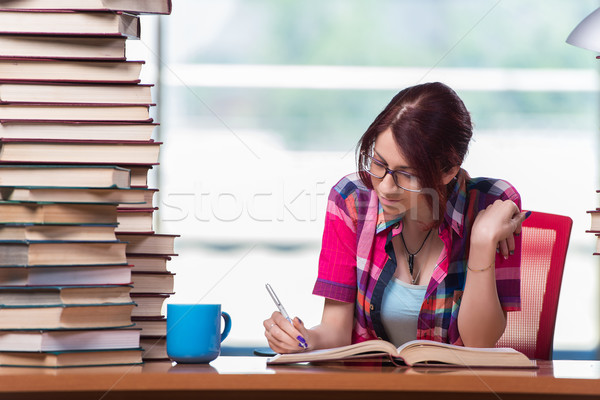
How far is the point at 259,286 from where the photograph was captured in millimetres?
3832

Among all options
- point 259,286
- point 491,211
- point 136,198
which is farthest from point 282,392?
point 259,286

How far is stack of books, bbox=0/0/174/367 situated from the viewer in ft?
2.93

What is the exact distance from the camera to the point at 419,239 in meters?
1.46

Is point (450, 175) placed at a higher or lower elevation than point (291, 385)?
higher

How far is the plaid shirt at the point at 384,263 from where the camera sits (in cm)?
137

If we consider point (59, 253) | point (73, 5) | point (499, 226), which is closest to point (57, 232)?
point (59, 253)

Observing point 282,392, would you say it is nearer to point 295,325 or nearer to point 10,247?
point 295,325

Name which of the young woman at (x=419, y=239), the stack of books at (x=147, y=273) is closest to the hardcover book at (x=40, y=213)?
the stack of books at (x=147, y=273)

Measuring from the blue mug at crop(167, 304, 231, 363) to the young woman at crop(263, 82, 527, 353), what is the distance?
24cm

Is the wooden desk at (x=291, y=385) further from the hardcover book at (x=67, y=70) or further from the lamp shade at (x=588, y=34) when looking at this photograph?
the lamp shade at (x=588, y=34)

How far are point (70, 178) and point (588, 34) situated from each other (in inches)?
42.1

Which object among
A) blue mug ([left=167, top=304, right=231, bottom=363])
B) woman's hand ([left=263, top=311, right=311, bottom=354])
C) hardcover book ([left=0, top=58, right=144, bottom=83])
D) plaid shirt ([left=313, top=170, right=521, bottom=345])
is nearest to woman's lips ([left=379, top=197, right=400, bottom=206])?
plaid shirt ([left=313, top=170, right=521, bottom=345])

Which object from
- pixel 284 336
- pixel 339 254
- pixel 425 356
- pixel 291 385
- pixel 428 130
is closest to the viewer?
pixel 291 385

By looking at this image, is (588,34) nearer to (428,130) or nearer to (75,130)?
(428,130)
